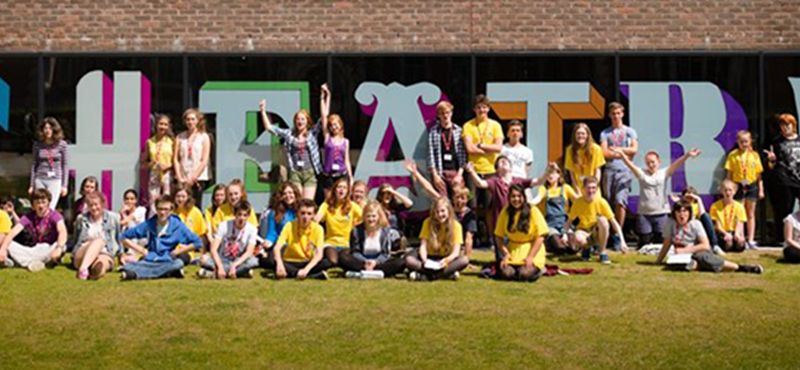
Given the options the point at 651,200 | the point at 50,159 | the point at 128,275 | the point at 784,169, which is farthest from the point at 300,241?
the point at 784,169

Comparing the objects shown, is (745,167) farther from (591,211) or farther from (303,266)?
(303,266)

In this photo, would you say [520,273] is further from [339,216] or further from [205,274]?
[205,274]

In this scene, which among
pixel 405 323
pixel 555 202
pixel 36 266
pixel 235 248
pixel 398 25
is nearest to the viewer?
pixel 405 323

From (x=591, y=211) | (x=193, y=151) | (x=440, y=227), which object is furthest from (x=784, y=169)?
(x=193, y=151)

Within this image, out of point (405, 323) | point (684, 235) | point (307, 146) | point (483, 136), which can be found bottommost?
point (405, 323)

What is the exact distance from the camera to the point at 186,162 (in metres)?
12.8

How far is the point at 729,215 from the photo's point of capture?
40.8 ft

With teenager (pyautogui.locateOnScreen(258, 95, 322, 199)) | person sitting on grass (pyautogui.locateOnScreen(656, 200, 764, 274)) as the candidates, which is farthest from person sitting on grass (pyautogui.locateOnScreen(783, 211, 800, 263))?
teenager (pyautogui.locateOnScreen(258, 95, 322, 199))

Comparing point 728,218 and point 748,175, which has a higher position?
point 748,175

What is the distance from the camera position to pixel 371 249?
10195 mm

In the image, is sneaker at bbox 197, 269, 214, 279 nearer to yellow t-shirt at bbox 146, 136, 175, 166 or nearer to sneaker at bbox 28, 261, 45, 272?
sneaker at bbox 28, 261, 45, 272

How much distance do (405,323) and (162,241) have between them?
12.4 feet

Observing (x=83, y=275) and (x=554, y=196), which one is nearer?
(x=83, y=275)

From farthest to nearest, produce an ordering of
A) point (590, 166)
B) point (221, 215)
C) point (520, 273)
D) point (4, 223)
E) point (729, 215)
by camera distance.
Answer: point (590, 166) < point (729, 215) < point (221, 215) < point (4, 223) < point (520, 273)
